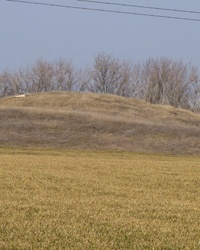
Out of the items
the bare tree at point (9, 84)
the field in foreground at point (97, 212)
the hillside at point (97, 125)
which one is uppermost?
the bare tree at point (9, 84)

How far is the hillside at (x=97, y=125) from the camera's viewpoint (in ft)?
152

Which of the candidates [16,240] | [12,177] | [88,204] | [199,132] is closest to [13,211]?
[88,204]

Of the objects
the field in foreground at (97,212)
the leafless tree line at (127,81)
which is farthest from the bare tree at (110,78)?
the field in foreground at (97,212)

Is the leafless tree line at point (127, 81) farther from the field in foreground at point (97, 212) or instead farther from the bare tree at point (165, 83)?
the field in foreground at point (97, 212)

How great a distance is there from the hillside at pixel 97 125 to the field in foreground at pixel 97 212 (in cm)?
2612

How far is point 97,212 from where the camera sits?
11188 mm

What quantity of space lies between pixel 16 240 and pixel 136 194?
289 inches

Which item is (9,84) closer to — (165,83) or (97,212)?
(165,83)

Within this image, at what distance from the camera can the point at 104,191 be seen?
611 inches

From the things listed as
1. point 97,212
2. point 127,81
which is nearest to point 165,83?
point 127,81

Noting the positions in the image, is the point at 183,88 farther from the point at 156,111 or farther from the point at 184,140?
the point at 184,140

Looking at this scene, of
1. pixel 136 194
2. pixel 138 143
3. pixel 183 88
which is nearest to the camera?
pixel 136 194

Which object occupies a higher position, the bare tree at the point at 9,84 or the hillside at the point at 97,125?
the bare tree at the point at 9,84

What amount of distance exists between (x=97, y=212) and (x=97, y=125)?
41.4 meters
